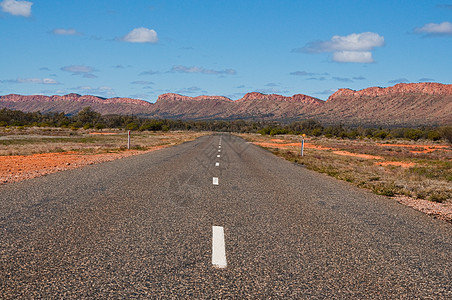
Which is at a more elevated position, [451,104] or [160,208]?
[451,104]

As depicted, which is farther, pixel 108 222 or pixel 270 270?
pixel 108 222

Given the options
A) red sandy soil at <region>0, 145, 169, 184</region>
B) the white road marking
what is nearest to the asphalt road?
the white road marking

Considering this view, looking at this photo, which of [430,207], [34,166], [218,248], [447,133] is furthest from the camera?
[447,133]

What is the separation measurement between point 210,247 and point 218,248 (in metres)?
0.11

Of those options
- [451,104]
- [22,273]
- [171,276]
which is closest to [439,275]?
[171,276]

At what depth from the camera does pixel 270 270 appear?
402 cm

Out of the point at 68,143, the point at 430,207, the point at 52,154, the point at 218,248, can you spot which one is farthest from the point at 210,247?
the point at 68,143

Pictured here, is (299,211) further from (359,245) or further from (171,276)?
(171,276)

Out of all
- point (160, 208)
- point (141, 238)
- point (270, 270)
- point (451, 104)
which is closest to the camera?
Answer: point (270, 270)

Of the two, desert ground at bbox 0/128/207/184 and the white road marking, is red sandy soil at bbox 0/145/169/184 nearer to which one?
desert ground at bbox 0/128/207/184

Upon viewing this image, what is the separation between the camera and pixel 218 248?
4695 mm

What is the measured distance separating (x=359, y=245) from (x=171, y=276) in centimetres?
282

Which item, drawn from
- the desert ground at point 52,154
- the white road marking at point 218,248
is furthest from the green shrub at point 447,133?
the white road marking at point 218,248

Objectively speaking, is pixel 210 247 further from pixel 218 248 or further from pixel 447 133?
pixel 447 133
